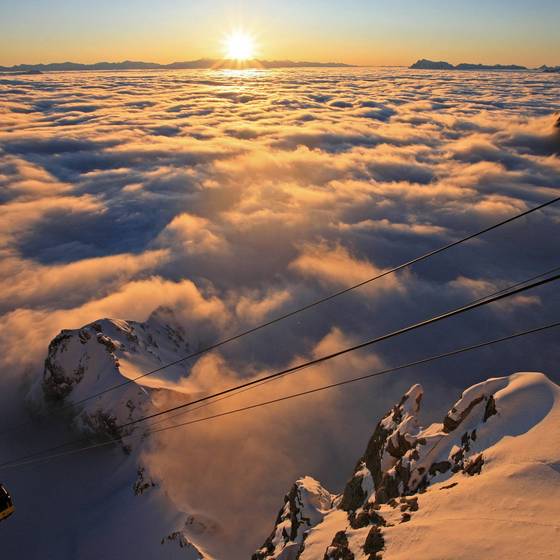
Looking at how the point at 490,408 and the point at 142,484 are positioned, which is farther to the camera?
the point at 142,484

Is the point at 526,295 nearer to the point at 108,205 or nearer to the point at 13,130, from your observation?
the point at 108,205

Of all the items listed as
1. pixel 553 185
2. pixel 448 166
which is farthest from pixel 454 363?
pixel 448 166

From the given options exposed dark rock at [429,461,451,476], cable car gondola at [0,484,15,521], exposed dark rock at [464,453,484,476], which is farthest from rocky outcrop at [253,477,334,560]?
cable car gondola at [0,484,15,521]

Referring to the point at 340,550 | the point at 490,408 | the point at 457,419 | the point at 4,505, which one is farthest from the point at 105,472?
the point at 490,408

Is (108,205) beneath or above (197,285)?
above

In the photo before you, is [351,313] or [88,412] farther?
[351,313]

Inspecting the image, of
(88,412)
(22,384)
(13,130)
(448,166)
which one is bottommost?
(22,384)

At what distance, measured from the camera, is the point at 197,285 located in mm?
67688

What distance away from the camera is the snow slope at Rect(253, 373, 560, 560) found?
7.06 meters

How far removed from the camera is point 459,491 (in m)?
8.88

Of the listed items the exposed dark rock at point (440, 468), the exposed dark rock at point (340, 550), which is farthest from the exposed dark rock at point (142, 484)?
the exposed dark rock at point (440, 468)

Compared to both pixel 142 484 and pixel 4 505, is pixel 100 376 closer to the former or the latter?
pixel 142 484

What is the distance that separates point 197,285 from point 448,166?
11188 cm

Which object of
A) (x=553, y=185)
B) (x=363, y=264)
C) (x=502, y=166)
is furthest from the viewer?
(x=502, y=166)
